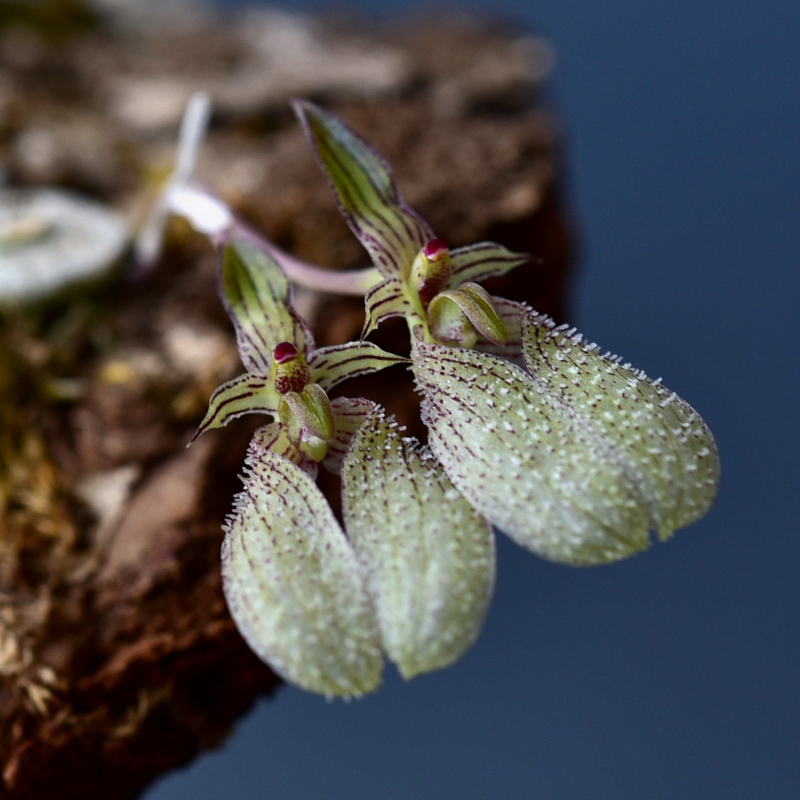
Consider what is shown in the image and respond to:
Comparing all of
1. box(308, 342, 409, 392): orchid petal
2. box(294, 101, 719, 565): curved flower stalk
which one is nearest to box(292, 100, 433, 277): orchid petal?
box(294, 101, 719, 565): curved flower stalk

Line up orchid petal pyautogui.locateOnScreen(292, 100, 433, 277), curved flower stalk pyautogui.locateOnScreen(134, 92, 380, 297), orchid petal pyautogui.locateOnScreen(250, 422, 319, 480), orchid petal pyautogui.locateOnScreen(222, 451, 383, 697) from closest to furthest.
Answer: orchid petal pyautogui.locateOnScreen(222, 451, 383, 697) → orchid petal pyautogui.locateOnScreen(250, 422, 319, 480) → orchid petal pyautogui.locateOnScreen(292, 100, 433, 277) → curved flower stalk pyautogui.locateOnScreen(134, 92, 380, 297)

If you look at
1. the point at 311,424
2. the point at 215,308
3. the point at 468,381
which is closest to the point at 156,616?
the point at 311,424

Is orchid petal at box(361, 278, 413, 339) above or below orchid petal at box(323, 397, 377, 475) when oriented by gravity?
above

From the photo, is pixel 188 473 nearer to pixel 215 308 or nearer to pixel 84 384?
pixel 84 384

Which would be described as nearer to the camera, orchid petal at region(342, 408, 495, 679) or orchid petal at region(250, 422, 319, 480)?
orchid petal at region(342, 408, 495, 679)

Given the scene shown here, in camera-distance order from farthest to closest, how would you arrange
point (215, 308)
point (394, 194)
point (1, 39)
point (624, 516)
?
point (1, 39), point (215, 308), point (394, 194), point (624, 516)

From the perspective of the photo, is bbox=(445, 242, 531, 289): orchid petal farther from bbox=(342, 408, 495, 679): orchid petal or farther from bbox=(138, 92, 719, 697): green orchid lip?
bbox=(342, 408, 495, 679): orchid petal

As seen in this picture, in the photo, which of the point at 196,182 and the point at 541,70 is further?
the point at 541,70

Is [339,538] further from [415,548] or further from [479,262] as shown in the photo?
[479,262]
